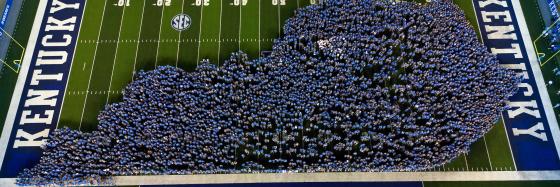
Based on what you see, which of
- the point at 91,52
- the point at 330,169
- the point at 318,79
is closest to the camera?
the point at 330,169

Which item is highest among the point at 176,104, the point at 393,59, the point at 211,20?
the point at 211,20

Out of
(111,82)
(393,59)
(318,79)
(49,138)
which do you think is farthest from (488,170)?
(49,138)

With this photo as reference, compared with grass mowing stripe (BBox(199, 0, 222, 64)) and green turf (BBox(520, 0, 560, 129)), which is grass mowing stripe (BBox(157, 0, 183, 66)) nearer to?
grass mowing stripe (BBox(199, 0, 222, 64))

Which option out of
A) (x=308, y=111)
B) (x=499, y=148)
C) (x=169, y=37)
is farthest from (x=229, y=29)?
(x=499, y=148)

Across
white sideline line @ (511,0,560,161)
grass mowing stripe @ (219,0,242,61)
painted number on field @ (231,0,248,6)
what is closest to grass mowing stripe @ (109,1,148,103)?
grass mowing stripe @ (219,0,242,61)

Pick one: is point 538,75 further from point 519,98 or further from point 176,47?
point 176,47

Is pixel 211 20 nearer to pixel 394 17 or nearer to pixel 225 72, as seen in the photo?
pixel 225 72
